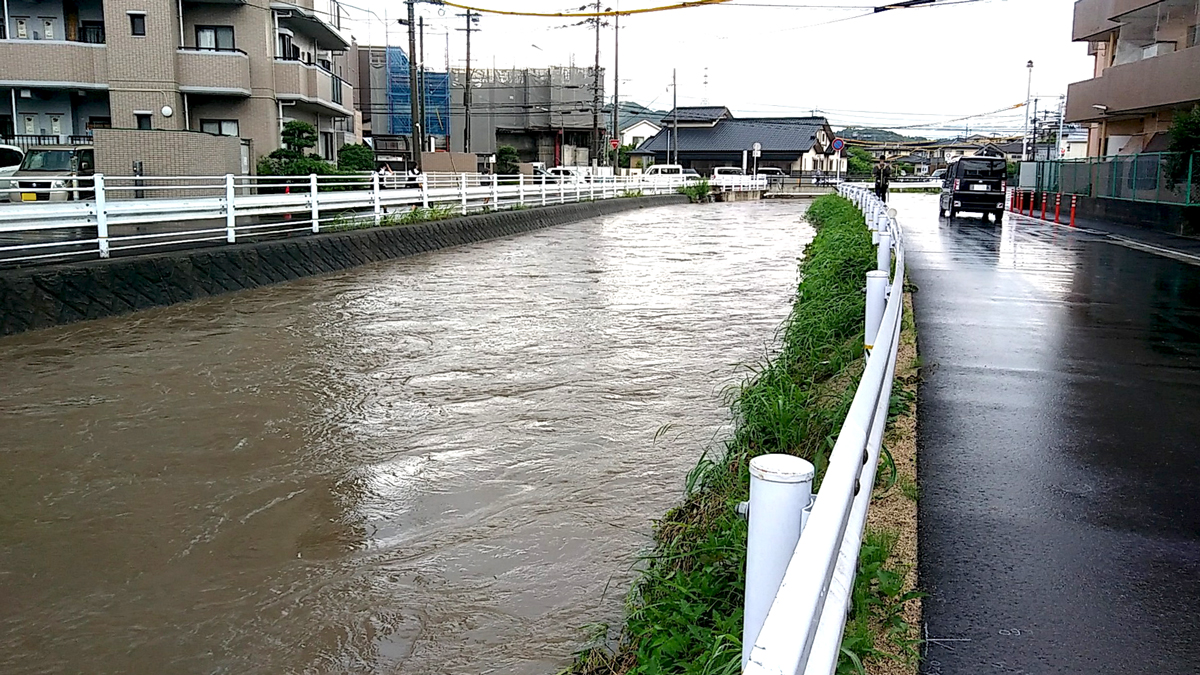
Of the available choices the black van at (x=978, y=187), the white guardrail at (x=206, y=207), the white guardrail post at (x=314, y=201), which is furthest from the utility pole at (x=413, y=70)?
the black van at (x=978, y=187)

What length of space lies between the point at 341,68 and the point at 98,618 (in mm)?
50890

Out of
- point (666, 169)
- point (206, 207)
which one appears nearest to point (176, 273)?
point (206, 207)

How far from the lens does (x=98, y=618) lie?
172 inches

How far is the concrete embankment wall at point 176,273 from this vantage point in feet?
34.4

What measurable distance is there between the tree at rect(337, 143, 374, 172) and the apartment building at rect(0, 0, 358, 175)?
20.3 ft

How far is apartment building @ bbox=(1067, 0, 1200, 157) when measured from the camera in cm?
2975

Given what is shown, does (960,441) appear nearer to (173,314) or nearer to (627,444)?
(627,444)

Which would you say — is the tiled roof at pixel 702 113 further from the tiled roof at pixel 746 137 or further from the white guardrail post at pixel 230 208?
the white guardrail post at pixel 230 208

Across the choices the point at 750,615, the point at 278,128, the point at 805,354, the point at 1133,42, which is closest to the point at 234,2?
the point at 278,128

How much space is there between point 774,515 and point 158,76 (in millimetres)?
31541

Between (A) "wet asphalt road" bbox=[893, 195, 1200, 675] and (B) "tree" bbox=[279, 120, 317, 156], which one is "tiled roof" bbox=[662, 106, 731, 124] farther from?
(A) "wet asphalt road" bbox=[893, 195, 1200, 675]

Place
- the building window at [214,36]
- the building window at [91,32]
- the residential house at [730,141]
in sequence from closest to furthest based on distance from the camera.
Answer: the building window at [91,32]
the building window at [214,36]
the residential house at [730,141]

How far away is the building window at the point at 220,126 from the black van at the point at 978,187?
72.8ft

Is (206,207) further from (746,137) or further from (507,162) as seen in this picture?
(746,137)
